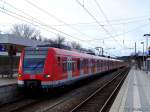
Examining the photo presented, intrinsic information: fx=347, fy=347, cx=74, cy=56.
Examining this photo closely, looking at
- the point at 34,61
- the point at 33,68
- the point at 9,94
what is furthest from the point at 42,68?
the point at 9,94

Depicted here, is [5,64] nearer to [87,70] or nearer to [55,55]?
[87,70]

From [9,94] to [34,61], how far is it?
7.65 feet

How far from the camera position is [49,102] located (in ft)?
59.7

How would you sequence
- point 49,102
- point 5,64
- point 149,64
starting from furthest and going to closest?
point 149,64 < point 5,64 < point 49,102

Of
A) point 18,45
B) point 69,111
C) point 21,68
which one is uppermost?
point 18,45

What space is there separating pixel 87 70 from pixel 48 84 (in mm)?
13093

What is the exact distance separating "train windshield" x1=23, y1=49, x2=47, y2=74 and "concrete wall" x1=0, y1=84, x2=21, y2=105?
1.19 meters

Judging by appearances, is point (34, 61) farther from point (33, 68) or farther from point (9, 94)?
point (9, 94)

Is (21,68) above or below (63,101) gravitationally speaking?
above

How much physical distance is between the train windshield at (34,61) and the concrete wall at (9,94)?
1.19 m

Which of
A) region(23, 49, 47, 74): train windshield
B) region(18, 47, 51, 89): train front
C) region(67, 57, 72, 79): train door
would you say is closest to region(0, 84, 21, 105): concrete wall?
region(18, 47, 51, 89): train front

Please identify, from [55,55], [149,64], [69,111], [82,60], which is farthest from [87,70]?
[149,64]

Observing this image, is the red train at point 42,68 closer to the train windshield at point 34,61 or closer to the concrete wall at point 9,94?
the train windshield at point 34,61

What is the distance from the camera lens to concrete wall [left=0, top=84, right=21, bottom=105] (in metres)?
17.1
